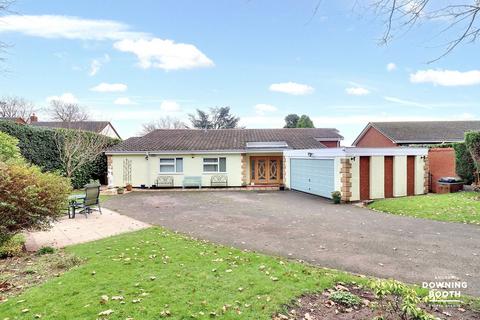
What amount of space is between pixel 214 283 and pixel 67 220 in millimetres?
8636

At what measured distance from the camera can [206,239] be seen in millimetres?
8086

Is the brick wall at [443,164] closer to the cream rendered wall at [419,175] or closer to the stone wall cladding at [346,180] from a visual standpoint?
the cream rendered wall at [419,175]

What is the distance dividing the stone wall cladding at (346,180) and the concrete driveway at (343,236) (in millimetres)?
1255

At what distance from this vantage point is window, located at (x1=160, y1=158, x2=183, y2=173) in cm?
2311

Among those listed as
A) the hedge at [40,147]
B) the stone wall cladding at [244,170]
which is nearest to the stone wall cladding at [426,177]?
the stone wall cladding at [244,170]

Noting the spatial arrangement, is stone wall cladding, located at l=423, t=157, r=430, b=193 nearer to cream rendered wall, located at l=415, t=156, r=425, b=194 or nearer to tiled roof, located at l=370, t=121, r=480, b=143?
cream rendered wall, located at l=415, t=156, r=425, b=194

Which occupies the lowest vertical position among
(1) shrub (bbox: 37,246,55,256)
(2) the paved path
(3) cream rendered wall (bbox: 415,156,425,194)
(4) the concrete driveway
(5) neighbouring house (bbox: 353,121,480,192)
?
(2) the paved path

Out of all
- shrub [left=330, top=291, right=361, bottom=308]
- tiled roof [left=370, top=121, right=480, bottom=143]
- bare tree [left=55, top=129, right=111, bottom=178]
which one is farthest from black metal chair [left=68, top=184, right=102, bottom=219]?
tiled roof [left=370, top=121, right=480, bottom=143]

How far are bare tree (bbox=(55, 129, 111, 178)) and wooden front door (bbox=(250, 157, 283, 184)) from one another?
11.4m

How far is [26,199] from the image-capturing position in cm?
673

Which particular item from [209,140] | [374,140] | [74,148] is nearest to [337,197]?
[209,140]

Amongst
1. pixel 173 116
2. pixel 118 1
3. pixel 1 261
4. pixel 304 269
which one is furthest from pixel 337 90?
pixel 173 116

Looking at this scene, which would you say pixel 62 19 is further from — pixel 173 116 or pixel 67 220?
pixel 173 116

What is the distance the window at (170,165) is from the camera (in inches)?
910
